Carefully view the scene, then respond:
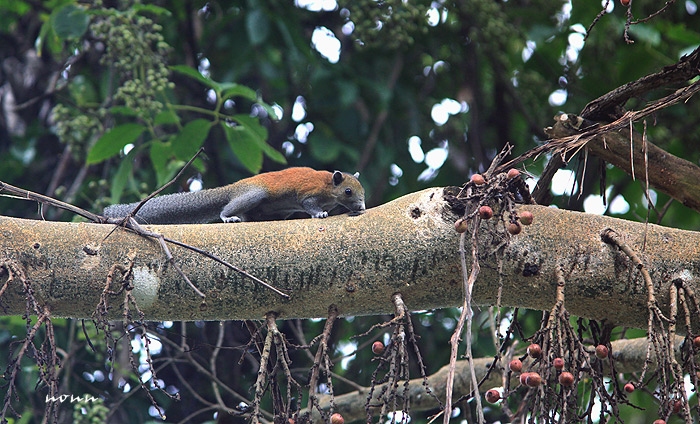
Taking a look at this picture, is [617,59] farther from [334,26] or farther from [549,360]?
[549,360]

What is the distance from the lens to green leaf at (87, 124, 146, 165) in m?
4.29

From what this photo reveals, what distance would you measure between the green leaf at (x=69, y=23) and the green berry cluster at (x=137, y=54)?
0.27ft

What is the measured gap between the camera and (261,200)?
468 centimetres

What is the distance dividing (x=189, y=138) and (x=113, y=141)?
41 cm

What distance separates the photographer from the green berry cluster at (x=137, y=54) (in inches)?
181

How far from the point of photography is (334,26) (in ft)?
20.2

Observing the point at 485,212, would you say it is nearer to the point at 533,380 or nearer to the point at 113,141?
the point at 533,380

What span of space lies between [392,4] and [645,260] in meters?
3.25

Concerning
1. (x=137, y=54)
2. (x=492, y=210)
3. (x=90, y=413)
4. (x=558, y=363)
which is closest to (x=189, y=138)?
(x=137, y=54)

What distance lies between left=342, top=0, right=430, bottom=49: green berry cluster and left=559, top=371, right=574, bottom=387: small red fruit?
11.9ft

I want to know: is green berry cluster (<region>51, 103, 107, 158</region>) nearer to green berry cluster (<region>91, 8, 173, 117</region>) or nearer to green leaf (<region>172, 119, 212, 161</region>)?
green berry cluster (<region>91, 8, 173, 117</region>)

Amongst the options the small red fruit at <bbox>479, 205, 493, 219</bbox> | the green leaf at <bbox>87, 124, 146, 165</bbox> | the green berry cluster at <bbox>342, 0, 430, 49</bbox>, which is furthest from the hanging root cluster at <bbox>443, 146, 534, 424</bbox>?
the green berry cluster at <bbox>342, 0, 430, 49</bbox>

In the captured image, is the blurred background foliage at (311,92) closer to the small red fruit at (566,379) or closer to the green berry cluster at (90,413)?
the green berry cluster at (90,413)

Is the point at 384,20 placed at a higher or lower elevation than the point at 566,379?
higher
